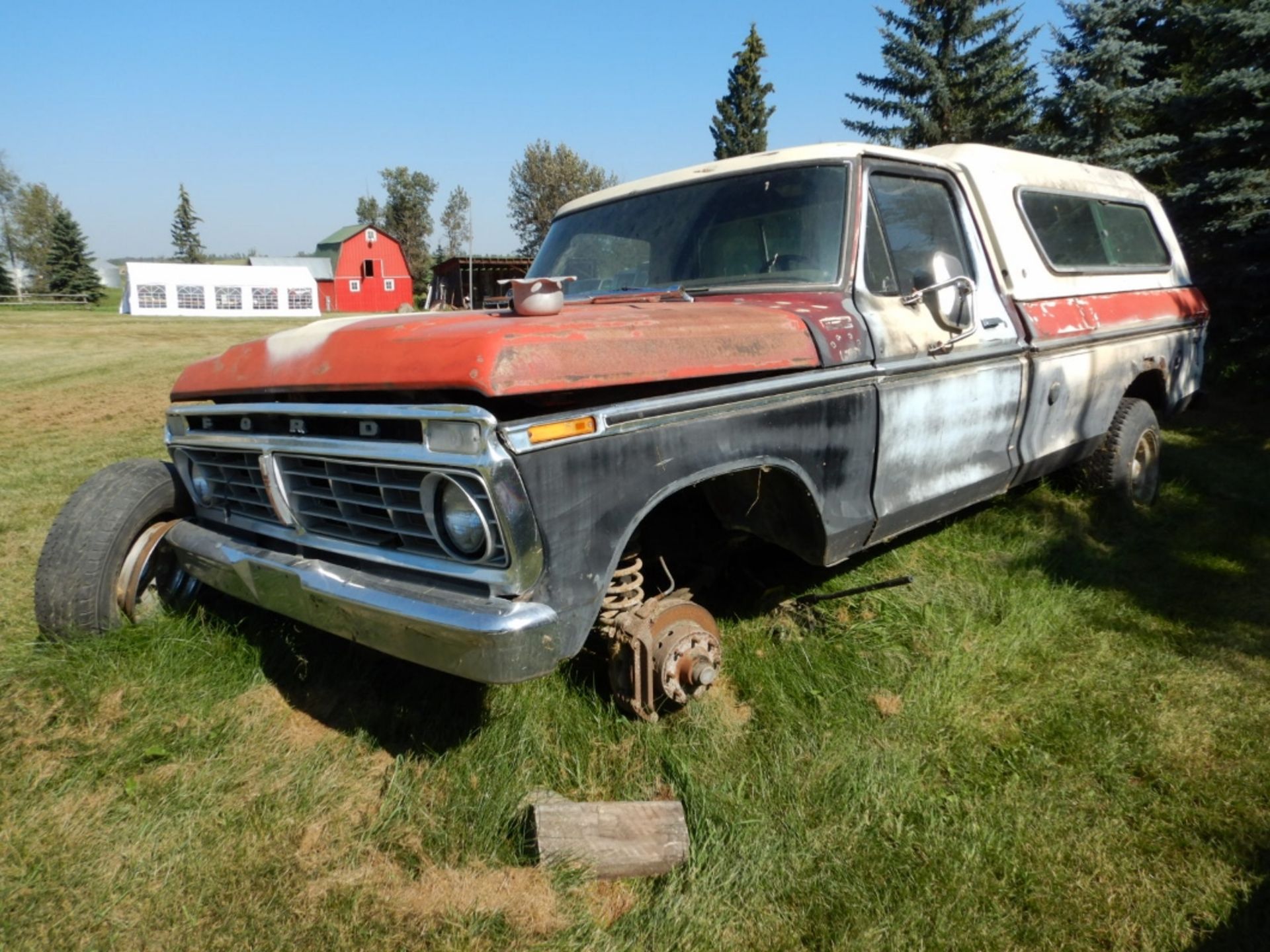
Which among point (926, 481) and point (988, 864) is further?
point (926, 481)

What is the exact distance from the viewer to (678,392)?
260cm

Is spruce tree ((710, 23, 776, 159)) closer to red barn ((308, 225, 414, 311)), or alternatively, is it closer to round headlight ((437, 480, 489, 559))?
red barn ((308, 225, 414, 311))

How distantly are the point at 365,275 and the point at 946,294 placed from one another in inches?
1936

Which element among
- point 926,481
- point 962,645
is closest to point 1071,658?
point 962,645

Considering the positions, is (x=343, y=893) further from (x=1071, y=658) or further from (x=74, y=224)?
(x=74, y=224)

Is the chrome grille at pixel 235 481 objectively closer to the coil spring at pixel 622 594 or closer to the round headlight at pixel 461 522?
the round headlight at pixel 461 522

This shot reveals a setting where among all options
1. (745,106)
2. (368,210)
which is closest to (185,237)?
(368,210)

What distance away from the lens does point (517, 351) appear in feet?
7.27

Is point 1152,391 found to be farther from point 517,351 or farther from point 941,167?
point 517,351

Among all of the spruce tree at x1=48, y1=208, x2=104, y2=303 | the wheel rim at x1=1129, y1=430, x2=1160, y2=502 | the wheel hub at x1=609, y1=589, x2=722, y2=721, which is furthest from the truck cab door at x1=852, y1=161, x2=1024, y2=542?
the spruce tree at x1=48, y1=208, x2=104, y2=303

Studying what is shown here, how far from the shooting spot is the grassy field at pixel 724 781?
231cm

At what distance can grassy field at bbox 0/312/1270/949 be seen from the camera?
2307 mm

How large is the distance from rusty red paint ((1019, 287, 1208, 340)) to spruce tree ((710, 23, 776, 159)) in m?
29.6

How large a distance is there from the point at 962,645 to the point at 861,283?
151 cm
